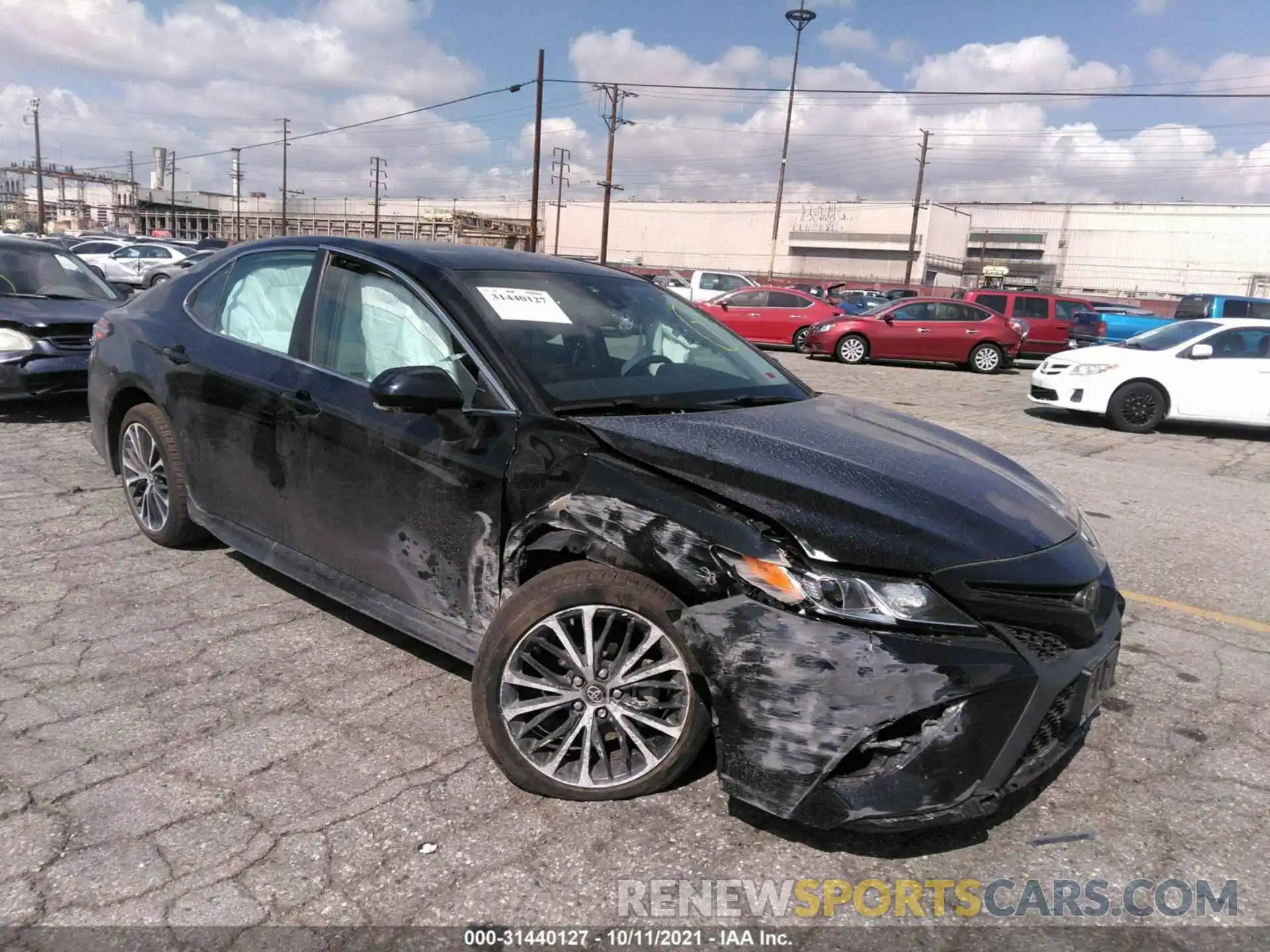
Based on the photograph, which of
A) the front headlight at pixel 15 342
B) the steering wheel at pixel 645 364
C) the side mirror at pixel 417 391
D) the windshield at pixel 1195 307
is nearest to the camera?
the side mirror at pixel 417 391

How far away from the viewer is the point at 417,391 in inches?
108

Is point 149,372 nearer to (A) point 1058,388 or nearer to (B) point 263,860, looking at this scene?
(B) point 263,860

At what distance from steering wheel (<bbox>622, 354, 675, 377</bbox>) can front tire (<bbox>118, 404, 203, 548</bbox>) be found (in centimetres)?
225

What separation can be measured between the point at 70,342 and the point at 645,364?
19.7 ft

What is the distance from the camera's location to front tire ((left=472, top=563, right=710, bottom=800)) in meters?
2.42

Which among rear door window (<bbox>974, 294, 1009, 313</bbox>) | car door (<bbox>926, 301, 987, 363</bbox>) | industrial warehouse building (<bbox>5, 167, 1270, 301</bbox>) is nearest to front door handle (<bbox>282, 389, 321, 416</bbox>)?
car door (<bbox>926, 301, 987, 363</bbox>)

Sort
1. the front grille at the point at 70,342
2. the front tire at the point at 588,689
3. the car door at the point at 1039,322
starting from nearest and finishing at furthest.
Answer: the front tire at the point at 588,689, the front grille at the point at 70,342, the car door at the point at 1039,322

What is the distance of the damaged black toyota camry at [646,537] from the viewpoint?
2168 millimetres

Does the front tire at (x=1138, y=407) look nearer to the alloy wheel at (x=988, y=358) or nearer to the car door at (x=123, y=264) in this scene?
the alloy wheel at (x=988, y=358)

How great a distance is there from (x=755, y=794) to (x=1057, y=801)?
1.12 metres

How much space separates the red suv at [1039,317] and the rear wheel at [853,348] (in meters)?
3.93

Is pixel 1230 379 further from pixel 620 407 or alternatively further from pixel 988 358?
pixel 620 407

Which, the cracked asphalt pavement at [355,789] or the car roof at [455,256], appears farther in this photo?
the car roof at [455,256]

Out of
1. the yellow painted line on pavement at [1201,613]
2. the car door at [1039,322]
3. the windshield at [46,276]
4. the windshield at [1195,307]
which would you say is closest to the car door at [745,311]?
the car door at [1039,322]
